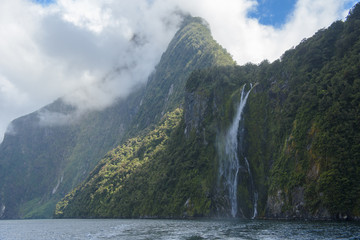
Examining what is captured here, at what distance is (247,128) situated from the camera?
3659 inches

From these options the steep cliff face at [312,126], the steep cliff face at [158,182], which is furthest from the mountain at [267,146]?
the steep cliff face at [158,182]

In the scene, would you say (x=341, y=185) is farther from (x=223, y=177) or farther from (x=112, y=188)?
(x=112, y=188)

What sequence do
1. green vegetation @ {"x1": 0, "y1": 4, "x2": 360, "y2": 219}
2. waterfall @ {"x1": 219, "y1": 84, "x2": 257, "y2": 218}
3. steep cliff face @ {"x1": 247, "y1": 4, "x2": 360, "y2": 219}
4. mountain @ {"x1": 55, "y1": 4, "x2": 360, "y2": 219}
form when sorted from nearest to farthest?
steep cliff face @ {"x1": 247, "y1": 4, "x2": 360, "y2": 219}
green vegetation @ {"x1": 0, "y1": 4, "x2": 360, "y2": 219}
mountain @ {"x1": 55, "y1": 4, "x2": 360, "y2": 219}
waterfall @ {"x1": 219, "y1": 84, "x2": 257, "y2": 218}

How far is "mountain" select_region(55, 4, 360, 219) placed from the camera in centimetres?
5950

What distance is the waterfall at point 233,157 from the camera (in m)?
88.6

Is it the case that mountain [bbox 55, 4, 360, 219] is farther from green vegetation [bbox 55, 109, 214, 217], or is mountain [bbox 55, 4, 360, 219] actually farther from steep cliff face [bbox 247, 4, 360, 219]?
green vegetation [bbox 55, 109, 214, 217]

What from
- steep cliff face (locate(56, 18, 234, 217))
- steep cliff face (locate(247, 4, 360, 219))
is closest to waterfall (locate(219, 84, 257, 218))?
steep cliff face (locate(247, 4, 360, 219))

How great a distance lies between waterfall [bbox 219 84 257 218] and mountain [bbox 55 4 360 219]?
0.94 ft

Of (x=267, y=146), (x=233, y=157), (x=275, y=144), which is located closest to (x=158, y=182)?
(x=233, y=157)

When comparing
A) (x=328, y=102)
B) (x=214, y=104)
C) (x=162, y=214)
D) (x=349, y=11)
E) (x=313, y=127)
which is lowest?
(x=162, y=214)

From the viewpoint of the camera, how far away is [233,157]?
92.5m

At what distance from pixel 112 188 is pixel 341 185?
122685mm

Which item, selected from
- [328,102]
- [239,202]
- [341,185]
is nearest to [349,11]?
[328,102]

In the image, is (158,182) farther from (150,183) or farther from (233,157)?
(233,157)
